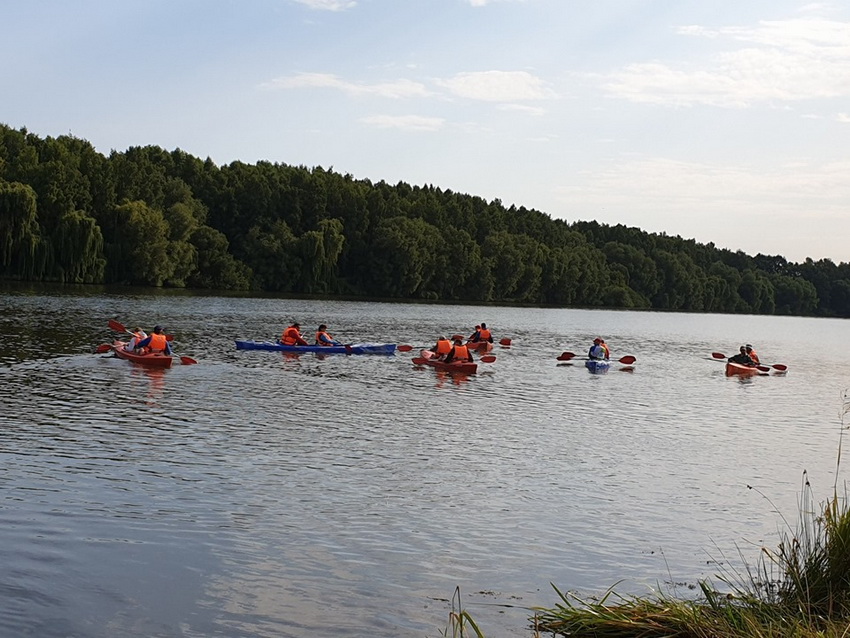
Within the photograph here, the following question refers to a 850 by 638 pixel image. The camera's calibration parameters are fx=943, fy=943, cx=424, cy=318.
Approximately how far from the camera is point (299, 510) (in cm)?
1272

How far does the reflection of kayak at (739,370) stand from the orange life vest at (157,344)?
22706 mm

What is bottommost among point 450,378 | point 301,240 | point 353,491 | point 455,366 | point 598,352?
point 353,491

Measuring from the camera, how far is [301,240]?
9900 cm

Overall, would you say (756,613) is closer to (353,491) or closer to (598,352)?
(353,491)

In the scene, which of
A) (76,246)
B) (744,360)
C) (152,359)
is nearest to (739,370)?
(744,360)

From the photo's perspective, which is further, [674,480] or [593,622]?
[674,480]

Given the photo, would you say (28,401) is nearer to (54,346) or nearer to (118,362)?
(118,362)

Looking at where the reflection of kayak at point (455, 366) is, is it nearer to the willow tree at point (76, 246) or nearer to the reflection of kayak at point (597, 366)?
the reflection of kayak at point (597, 366)

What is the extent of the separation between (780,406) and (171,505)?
22508 millimetres

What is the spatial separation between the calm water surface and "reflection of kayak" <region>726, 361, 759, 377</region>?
675cm

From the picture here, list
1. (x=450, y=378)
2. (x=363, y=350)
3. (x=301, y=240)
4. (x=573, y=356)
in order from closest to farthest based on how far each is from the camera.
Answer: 1. (x=450, y=378)
2. (x=363, y=350)
3. (x=573, y=356)
4. (x=301, y=240)

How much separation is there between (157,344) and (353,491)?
16.2 metres

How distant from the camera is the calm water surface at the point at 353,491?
947cm

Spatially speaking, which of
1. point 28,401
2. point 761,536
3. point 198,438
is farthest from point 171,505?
point 28,401
